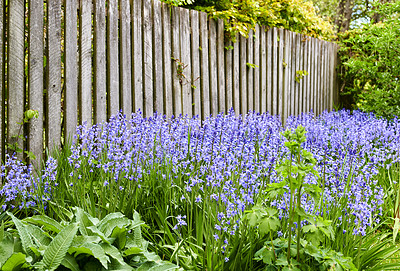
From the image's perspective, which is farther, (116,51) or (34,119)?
(116,51)

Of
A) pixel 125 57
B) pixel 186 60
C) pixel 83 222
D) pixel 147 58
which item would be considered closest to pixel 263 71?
pixel 186 60

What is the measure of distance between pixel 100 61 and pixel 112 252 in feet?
8.38

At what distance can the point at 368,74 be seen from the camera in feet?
28.7

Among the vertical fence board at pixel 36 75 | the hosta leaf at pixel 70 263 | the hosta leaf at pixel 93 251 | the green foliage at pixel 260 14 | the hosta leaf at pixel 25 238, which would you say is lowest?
the hosta leaf at pixel 70 263

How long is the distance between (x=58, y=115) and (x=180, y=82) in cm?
182

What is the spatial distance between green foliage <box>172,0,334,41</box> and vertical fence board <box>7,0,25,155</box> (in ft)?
7.73

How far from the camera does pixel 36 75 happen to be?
349 cm

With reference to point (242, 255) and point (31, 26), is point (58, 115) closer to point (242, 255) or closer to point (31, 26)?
point (31, 26)

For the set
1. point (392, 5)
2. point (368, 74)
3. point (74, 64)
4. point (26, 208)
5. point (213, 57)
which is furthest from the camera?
point (368, 74)

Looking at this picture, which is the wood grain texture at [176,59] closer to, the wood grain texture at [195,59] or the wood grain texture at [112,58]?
the wood grain texture at [195,59]

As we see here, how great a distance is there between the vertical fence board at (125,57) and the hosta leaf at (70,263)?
255 centimetres

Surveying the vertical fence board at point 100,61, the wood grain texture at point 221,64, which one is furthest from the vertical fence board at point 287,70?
the vertical fence board at point 100,61

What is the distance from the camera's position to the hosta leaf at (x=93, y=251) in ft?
5.98

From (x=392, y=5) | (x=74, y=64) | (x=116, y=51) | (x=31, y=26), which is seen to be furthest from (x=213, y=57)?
(x=392, y=5)
